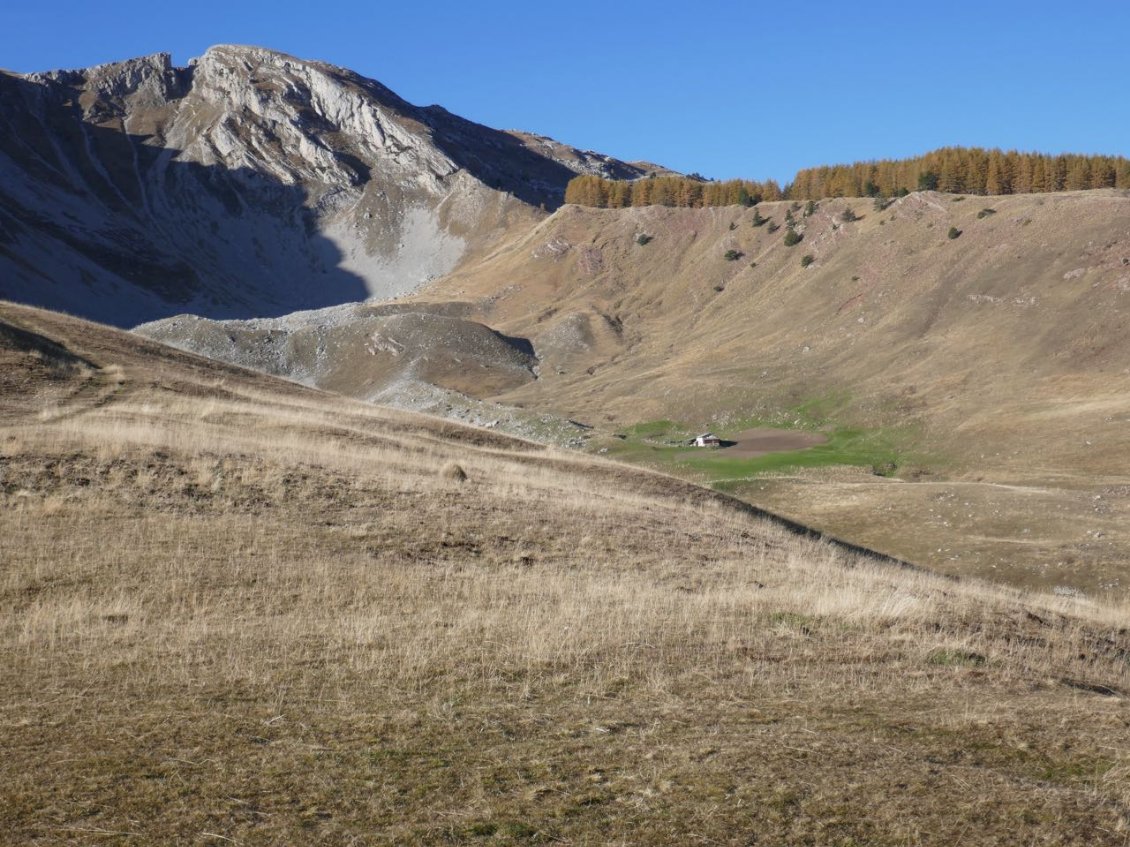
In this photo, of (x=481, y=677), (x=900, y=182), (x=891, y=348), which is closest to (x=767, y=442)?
(x=891, y=348)

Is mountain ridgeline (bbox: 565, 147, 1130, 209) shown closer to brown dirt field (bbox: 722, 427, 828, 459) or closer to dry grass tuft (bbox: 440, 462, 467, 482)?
brown dirt field (bbox: 722, 427, 828, 459)

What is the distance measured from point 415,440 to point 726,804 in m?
26.8

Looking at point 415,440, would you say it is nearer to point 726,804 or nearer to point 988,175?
point 726,804

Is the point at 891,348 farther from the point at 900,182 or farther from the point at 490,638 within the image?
the point at 490,638

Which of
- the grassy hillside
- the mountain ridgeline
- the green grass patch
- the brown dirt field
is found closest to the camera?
the grassy hillside

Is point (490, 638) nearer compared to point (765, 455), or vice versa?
point (490, 638)

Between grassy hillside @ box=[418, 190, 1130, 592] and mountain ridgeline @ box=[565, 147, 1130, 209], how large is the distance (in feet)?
23.1

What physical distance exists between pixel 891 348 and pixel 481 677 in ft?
305

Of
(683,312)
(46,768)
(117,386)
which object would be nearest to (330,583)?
(46,768)

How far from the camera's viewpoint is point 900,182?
151250 millimetres

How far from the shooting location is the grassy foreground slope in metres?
7.83

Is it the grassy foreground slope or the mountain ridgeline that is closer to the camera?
the grassy foreground slope

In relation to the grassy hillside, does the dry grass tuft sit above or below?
below

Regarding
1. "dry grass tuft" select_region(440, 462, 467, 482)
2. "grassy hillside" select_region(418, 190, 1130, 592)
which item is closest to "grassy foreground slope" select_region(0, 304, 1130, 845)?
"dry grass tuft" select_region(440, 462, 467, 482)
